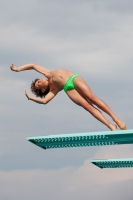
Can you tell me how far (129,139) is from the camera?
36.7 feet

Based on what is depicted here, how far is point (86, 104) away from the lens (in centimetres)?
1259

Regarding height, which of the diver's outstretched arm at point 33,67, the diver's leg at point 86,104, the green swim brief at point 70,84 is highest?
the diver's outstretched arm at point 33,67

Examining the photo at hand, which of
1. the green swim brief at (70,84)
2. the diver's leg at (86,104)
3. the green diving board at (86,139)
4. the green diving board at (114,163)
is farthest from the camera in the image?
the green diving board at (114,163)

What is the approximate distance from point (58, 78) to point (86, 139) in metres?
2.03

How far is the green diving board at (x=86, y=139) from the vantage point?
11.0 meters

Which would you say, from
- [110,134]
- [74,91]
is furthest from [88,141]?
[74,91]

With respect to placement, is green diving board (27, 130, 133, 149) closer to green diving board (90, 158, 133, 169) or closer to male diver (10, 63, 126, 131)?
male diver (10, 63, 126, 131)

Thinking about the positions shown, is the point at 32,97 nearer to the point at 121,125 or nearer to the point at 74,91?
the point at 74,91

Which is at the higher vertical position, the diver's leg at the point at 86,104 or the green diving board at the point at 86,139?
the diver's leg at the point at 86,104

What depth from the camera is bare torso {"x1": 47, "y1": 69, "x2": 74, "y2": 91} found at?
12695 mm

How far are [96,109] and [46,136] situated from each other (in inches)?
61.6

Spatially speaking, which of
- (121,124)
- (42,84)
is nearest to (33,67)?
(42,84)

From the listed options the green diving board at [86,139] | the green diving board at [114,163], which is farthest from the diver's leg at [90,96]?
the green diving board at [114,163]

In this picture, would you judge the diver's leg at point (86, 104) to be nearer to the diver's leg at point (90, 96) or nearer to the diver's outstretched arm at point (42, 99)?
the diver's leg at point (90, 96)
